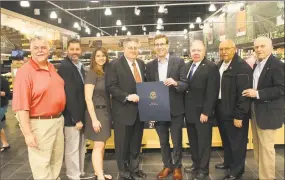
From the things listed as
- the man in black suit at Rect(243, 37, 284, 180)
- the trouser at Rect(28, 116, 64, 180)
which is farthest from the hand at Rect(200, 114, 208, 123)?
the trouser at Rect(28, 116, 64, 180)

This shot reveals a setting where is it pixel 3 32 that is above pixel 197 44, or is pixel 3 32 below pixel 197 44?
above

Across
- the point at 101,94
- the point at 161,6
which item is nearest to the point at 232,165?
the point at 101,94

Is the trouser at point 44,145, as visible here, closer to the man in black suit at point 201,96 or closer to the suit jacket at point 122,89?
the suit jacket at point 122,89

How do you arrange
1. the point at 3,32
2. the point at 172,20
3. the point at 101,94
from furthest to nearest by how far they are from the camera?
the point at 172,20 < the point at 3,32 < the point at 101,94

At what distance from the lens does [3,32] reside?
3.82 m

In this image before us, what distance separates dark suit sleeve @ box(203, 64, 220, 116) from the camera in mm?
2863

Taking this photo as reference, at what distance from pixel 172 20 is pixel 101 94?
5.27m

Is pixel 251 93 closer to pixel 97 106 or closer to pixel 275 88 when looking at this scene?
pixel 275 88

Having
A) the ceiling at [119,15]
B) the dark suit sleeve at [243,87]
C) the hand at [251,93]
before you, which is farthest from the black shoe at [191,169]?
the ceiling at [119,15]

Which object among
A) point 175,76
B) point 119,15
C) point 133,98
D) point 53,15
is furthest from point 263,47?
point 53,15

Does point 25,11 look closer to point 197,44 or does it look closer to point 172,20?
point 172,20

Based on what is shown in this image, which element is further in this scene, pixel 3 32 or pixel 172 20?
pixel 172 20

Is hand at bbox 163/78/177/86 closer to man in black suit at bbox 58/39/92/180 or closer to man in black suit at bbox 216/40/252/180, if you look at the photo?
man in black suit at bbox 216/40/252/180

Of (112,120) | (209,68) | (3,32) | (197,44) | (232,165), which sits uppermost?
(3,32)
